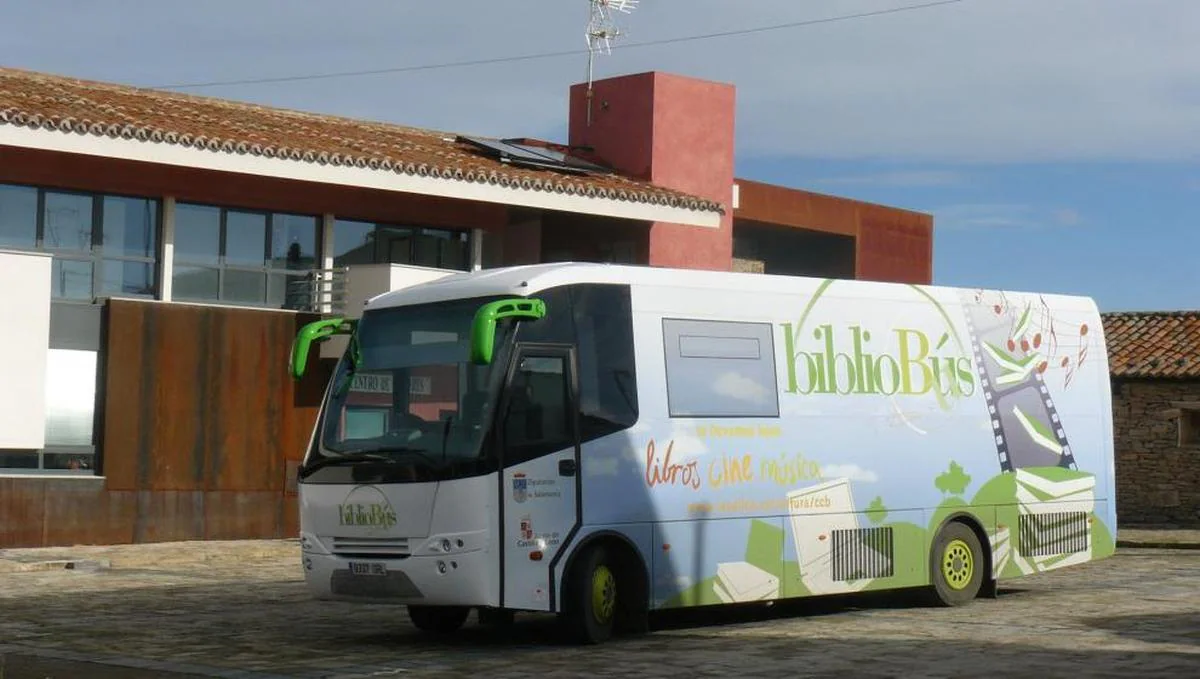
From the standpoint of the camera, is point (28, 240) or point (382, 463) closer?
point (382, 463)

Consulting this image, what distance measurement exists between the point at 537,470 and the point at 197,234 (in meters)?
15.0

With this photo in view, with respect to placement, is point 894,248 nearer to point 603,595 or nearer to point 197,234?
point 197,234

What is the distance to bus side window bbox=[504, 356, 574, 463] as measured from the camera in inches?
543

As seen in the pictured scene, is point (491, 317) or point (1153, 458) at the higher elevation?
point (491, 317)

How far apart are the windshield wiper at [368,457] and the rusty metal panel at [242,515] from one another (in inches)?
514

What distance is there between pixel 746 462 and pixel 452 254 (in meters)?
16.0

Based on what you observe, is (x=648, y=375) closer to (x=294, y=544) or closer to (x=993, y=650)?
(x=993, y=650)

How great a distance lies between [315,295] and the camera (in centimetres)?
2877

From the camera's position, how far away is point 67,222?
1032 inches

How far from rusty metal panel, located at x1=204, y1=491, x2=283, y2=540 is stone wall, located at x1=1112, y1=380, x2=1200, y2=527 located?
19573 mm

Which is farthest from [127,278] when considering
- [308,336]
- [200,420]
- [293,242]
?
[308,336]

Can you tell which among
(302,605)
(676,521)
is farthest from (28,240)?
(676,521)

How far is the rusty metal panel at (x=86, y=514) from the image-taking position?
83.3 feet

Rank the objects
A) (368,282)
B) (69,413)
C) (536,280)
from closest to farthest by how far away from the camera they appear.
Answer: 1. (536,280)
2. (69,413)
3. (368,282)
